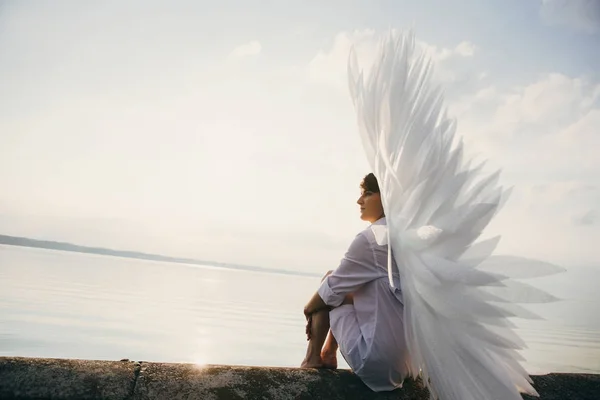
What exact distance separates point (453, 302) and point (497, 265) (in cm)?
30

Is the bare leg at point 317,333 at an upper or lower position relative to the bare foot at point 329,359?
upper

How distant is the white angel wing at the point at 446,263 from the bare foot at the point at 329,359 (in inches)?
18.7

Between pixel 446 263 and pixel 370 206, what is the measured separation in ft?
2.54

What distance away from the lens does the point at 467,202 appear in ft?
6.76

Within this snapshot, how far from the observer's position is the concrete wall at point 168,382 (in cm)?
178

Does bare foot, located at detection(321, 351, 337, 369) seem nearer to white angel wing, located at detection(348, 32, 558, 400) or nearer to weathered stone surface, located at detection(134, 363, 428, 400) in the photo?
weathered stone surface, located at detection(134, 363, 428, 400)

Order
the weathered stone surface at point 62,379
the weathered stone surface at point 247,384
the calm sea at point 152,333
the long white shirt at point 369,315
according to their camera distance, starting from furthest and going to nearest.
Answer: the calm sea at point 152,333
the long white shirt at point 369,315
the weathered stone surface at point 247,384
the weathered stone surface at point 62,379

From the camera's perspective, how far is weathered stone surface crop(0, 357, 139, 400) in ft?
5.71

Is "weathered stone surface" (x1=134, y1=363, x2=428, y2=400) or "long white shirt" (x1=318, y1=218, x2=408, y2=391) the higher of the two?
"long white shirt" (x1=318, y1=218, x2=408, y2=391)

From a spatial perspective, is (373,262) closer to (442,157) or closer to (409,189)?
(409,189)

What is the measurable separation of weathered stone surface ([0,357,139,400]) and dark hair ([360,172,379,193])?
1.58 meters

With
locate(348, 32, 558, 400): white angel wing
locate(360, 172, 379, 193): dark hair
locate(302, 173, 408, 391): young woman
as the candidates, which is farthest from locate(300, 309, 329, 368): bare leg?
locate(360, 172, 379, 193): dark hair

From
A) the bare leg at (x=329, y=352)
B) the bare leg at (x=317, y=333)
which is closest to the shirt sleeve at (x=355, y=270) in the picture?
the bare leg at (x=317, y=333)

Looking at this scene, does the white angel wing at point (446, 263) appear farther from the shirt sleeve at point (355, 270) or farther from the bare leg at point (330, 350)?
the bare leg at point (330, 350)
